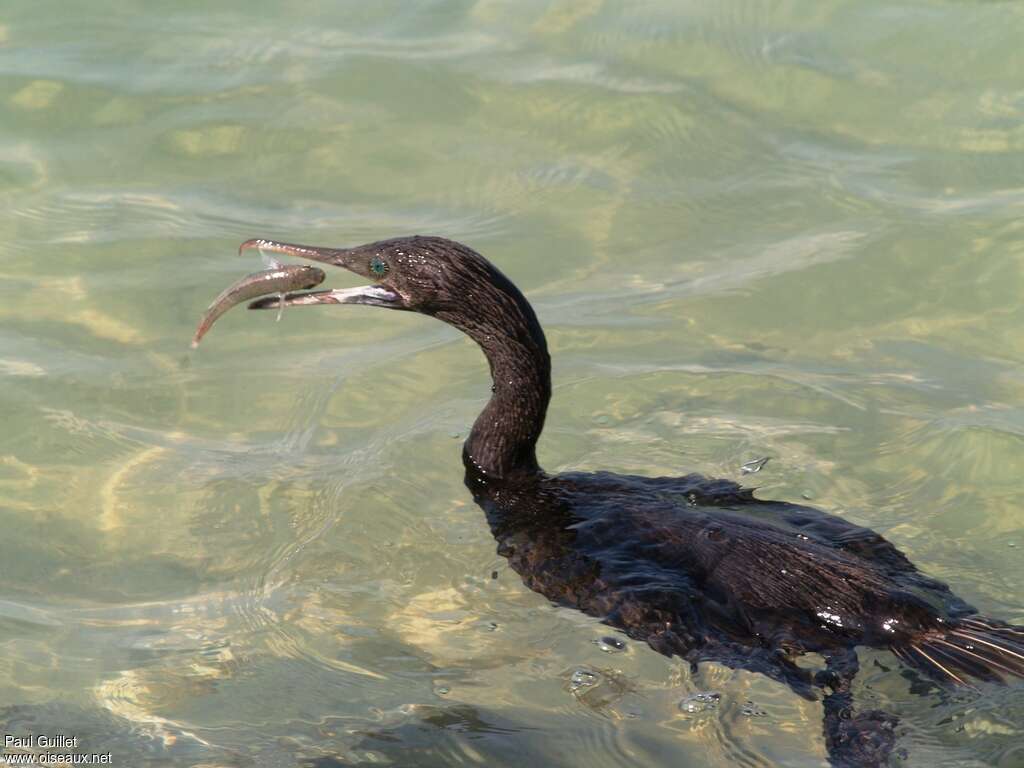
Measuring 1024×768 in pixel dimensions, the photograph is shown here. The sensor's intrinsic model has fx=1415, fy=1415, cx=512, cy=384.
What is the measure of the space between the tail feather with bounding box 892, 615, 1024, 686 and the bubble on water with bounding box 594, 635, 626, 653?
101 centimetres

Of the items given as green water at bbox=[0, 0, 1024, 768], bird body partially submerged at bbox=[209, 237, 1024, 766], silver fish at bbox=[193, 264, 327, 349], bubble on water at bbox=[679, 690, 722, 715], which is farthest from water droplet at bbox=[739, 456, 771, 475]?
silver fish at bbox=[193, 264, 327, 349]

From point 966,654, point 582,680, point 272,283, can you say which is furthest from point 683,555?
point 272,283

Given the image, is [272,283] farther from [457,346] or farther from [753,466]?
[753,466]

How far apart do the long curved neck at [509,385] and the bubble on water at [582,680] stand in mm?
1074

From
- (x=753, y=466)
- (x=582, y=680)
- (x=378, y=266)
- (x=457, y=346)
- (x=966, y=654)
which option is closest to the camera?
(x=966, y=654)

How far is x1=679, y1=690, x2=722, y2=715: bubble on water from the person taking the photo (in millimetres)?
5055

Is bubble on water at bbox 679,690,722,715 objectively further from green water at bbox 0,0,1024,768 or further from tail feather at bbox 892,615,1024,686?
tail feather at bbox 892,615,1024,686

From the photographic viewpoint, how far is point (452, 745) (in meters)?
4.95

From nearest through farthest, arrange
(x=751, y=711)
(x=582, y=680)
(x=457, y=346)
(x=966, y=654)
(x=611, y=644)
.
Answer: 1. (x=966, y=654)
2. (x=751, y=711)
3. (x=582, y=680)
4. (x=611, y=644)
5. (x=457, y=346)

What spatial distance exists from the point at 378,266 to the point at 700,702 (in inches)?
82.7

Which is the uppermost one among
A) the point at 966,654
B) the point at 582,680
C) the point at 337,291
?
the point at 337,291

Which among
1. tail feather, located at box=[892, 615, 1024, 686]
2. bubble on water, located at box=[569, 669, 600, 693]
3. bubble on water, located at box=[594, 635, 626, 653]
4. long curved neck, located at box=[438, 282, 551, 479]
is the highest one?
long curved neck, located at box=[438, 282, 551, 479]

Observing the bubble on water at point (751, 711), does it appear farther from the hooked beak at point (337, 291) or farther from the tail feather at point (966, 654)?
the hooked beak at point (337, 291)

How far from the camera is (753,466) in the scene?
646 cm
